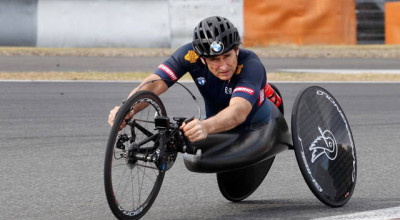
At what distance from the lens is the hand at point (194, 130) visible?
5.31m

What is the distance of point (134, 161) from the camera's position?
17.9 ft

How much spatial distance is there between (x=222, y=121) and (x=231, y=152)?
0.30 metres

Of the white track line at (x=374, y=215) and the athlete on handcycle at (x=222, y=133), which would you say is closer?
the athlete on handcycle at (x=222, y=133)

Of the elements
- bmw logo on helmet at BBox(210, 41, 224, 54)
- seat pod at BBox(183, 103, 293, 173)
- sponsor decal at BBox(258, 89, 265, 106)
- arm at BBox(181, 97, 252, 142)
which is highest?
bmw logo on helmet at BBox(210, 41, 224, 54)

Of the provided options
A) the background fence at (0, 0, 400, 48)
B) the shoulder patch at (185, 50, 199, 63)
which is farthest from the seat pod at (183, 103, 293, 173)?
the background fence at (0, 0, 400, 48)

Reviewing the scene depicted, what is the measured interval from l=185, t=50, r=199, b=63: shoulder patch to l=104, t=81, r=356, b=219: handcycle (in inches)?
15.1

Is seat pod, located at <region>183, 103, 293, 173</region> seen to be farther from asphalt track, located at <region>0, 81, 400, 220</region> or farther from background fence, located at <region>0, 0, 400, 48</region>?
background fence, located at <region>0, 0, 400, 48</region>

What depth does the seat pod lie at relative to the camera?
566 cm

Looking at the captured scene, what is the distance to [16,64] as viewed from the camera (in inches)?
693

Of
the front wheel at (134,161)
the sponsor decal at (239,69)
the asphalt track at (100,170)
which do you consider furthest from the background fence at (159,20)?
the front wheel at (134,161)

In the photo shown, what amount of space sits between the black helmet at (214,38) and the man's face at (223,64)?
0.17ft

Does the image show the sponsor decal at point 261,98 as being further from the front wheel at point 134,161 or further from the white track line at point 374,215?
the white track line at point 374,215

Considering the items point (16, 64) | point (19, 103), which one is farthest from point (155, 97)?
point (16, 64)

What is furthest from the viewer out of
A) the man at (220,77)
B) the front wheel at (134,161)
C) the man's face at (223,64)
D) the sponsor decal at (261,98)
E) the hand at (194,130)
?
the sponsor decal at (261,98)
